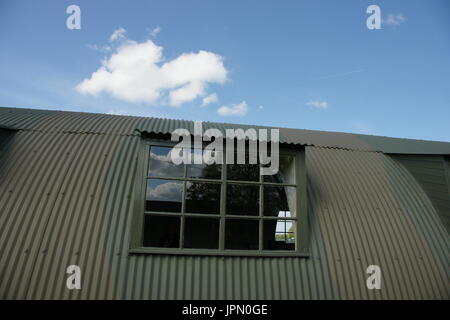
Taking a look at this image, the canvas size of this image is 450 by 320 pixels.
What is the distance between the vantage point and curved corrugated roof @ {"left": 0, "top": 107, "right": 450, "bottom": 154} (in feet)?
28.0

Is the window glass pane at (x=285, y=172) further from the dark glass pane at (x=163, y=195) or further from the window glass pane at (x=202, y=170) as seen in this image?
the dark glass pane at (x=163, y=195)

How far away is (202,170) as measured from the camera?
21.7ft

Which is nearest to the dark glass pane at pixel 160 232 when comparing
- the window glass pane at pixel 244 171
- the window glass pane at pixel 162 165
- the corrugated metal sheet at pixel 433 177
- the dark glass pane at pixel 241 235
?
the window glass pane at pixel 162 165

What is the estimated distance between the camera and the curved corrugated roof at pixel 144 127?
8539 mm

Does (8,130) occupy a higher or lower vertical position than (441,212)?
higher

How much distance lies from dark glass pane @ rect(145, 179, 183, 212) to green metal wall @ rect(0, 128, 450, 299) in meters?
0.45

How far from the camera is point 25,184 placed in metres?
6.54

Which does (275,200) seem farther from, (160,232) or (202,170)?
(160,232)

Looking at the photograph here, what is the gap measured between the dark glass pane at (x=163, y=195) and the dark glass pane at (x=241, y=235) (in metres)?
1.44

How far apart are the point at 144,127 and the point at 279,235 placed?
475cm

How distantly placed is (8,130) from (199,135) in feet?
17.4

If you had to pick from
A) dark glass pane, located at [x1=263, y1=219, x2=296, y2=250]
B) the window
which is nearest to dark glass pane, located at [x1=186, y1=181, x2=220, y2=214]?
the window
